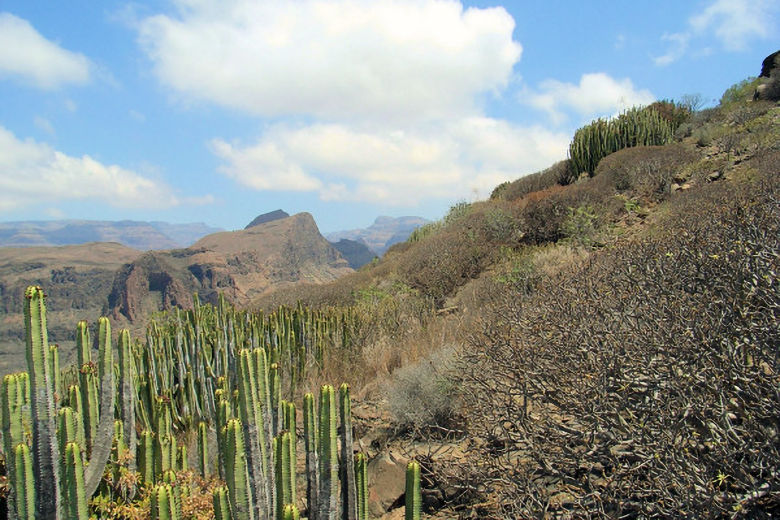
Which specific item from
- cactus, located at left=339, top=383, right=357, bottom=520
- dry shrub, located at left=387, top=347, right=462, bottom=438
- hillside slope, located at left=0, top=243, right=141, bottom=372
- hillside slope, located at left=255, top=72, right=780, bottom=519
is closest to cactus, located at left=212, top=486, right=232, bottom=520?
cactus, located at left=339, top=383, right=357, bottom=520

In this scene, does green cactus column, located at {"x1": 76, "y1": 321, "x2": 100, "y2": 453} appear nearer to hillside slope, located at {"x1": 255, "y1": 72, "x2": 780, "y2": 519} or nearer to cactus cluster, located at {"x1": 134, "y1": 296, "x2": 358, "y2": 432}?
cactus cluster, located at {"x1": 134, "y1": 296, "x2": 358, "y2": 432}

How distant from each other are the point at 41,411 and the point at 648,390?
3219mm

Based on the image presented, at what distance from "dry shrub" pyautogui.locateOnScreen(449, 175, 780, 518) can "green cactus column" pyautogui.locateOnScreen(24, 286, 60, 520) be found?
232 cm

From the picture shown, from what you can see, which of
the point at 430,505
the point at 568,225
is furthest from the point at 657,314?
the point at 568,225

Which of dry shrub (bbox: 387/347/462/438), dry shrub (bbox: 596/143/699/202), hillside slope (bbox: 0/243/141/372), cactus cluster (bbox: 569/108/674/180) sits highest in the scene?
cactus cluster (bbox: 569/108/674/180)

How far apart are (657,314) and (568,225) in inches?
270

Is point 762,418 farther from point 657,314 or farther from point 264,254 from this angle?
point 264,254

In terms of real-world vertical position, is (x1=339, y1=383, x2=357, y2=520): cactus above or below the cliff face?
above

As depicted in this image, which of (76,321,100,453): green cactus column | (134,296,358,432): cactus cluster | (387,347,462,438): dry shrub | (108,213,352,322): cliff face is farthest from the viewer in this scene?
(108,213,352,322): cliff face

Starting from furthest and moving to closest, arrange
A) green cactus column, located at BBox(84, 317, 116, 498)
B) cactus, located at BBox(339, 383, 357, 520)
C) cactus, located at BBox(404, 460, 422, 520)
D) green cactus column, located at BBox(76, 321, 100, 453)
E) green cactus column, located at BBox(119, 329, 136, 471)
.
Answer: green cactus column, located at BBox(119, 329, 136, 471)
green cactus column, located at BBox(76, 321, 100, 453)
cactus, located at BBox(339, 383, 357, 520)
green cactus column, located at BBox(84, 317, 116, 498)
cactus, located at BBox(404, 460, 422, 520)

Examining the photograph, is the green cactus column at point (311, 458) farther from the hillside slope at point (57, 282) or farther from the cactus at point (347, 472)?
the hillside slope at point (57, 282)

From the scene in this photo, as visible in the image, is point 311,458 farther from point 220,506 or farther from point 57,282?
point 57,282

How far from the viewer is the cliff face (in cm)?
6912

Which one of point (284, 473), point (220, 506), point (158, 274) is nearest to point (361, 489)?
point (284, 473)
